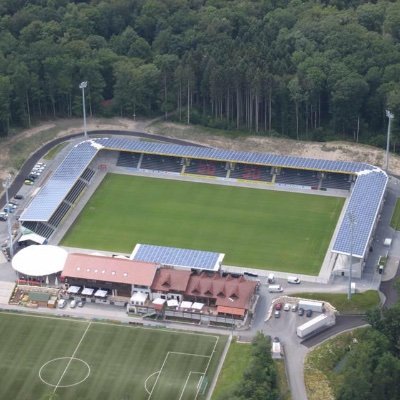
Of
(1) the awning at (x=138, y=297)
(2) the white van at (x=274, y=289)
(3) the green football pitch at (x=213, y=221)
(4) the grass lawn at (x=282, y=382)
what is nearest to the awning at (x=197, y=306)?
(1) the awning at (x=138, y=297)

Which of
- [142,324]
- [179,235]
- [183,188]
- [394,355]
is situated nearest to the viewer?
[394,355]

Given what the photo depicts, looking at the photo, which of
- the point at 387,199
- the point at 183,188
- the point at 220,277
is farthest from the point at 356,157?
the point at 220,277

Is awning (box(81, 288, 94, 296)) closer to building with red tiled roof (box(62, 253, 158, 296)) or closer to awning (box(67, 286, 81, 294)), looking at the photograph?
awning (box(67, 286, 81, 294))

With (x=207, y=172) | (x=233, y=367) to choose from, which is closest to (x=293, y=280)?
(x=233, y=367)

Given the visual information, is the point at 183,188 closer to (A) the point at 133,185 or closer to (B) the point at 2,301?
(A) the point at 133,185

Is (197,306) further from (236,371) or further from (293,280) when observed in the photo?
(293,280)

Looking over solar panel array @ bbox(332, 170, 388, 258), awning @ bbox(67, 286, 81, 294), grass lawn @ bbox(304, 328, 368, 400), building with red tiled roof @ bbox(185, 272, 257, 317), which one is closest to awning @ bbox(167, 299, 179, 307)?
building with red tiled roof @ bbox(185, 272, 257, 317)

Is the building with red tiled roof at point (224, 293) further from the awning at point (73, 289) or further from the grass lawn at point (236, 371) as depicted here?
the awning at point (73, 289)
